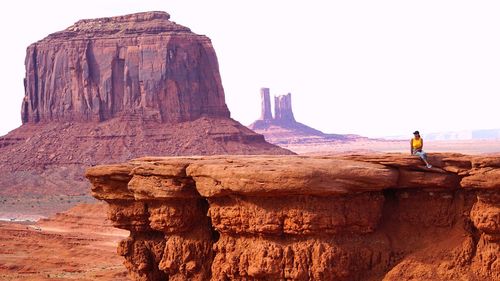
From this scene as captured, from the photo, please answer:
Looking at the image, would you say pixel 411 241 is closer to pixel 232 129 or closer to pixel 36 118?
pixel 232 129

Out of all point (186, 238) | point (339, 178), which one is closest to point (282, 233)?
point (339, 178)

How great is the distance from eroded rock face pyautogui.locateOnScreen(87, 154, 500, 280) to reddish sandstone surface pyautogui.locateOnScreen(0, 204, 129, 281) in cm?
1667

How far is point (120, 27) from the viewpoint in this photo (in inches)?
4326

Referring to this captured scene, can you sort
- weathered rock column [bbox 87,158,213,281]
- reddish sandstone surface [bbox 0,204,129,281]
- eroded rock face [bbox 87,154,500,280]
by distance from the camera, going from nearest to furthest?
eroded rock face [bbox 87,154,500,280]
weathered rock column [bbox 87,158,213,281]
reddish sandstone surface [bbox 0,204,129,281]

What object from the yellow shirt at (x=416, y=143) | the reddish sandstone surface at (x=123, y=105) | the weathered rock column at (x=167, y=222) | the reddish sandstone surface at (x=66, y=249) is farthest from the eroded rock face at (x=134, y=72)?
the yellow shirt at (x=416, y=143)

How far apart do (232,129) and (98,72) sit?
15.9 m

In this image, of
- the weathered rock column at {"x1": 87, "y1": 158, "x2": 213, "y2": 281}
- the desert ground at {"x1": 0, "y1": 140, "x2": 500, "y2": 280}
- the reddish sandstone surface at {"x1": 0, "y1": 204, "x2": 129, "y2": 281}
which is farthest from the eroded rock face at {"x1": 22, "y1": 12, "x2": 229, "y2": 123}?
the weathered rock column at {"x1": 87, "y1": 158, "x2": 213, "y2": 281}

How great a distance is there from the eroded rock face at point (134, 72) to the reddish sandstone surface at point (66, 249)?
33.9 metres

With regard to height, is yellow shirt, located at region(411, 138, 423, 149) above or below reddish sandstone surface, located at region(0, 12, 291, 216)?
below

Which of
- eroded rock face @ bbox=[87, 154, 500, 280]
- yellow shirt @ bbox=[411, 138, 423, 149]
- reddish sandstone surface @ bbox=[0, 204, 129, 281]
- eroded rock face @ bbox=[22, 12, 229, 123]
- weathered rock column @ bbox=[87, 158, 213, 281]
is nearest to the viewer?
eroded rock face @ bbox=[87, 154, 500, 280]

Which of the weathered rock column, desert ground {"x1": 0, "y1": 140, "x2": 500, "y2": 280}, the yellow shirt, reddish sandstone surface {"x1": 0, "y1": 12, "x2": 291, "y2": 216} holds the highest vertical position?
reddish sandstone surface {"x1": 0, "y1": 12, "x2": 291, "y2": 216}

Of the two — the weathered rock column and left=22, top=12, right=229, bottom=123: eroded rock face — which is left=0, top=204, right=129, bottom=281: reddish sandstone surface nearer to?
the weathered rock column

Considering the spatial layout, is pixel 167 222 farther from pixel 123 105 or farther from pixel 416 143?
pixel 123 105

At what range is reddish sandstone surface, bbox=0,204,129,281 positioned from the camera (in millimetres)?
37312
